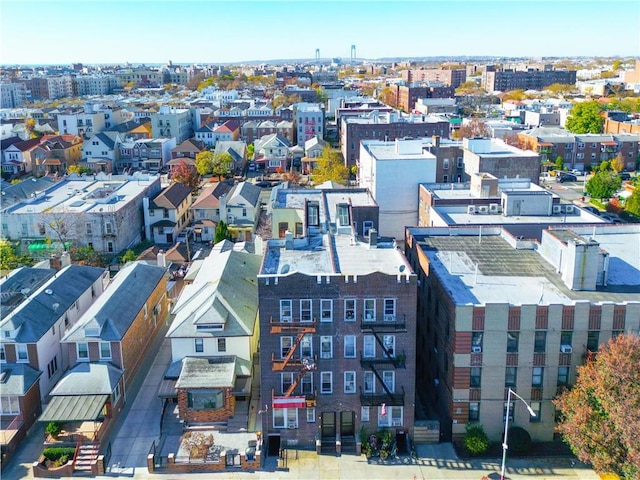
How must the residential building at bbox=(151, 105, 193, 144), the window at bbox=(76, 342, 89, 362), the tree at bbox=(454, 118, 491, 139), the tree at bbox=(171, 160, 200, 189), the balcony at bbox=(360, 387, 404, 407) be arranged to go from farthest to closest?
the residential building at bbox=(151, 105, 193, 144) < the tree at bbox=(454, 118, 491, 139) < the tree at bbox=(171, 160, 200, 189) < the window at bbox=(76, 342, 89, 362) < the balcony at bbox=(360, 387, 404, 407)

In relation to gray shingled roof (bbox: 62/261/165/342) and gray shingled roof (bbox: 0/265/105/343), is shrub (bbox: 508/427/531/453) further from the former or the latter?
gray shingled roof (bbox: 0/265/105/343)

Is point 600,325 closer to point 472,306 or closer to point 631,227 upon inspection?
point 472,306

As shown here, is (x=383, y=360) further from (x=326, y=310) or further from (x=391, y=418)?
(x=326, y=310)

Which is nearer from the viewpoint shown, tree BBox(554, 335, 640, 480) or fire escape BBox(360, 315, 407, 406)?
tree BBox(554, 335, 640, 480)

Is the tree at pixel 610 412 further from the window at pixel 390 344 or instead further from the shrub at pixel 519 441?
the window at pixel 390 344

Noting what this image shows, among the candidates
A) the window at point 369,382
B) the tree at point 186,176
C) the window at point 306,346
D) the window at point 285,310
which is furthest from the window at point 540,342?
the tree at point 186,176

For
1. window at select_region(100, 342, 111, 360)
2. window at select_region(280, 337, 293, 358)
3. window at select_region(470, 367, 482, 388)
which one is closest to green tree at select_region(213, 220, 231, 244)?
window at select_region(100, 342, 111, 360)
